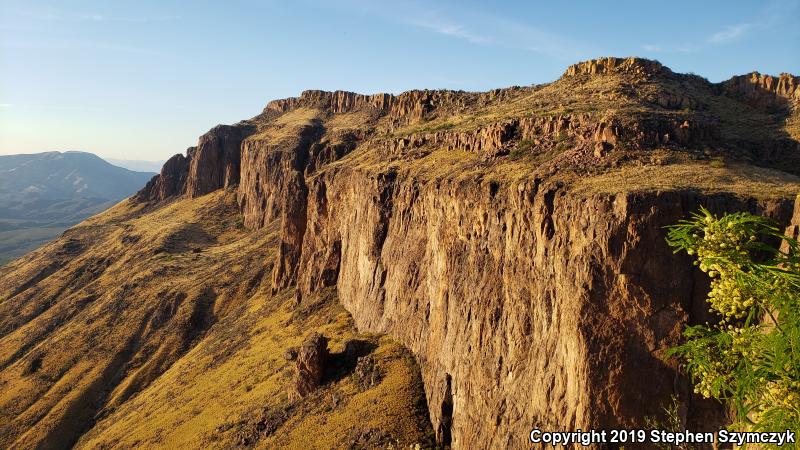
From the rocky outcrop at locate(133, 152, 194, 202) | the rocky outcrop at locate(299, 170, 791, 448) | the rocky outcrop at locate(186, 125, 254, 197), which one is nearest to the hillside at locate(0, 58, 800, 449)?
the rocky outcrop at locate(299, 170, 791, 448)

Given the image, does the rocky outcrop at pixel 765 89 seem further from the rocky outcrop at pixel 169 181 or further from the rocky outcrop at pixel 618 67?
the rocky outcrop at pixel 169 181

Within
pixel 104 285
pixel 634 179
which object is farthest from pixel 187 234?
pixel 634 179

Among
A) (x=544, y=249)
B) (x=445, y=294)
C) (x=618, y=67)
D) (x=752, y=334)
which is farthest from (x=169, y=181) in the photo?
(x=752, y=334)

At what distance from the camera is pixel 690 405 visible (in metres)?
21.9

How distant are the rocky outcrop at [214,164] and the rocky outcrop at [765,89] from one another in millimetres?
120376

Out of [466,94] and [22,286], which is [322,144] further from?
[22,286]

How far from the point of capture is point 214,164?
145m

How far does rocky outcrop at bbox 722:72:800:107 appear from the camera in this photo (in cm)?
4959

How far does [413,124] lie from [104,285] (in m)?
68.1

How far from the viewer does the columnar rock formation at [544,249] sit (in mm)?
22453

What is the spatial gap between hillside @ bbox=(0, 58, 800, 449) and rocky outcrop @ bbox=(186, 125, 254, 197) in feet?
129

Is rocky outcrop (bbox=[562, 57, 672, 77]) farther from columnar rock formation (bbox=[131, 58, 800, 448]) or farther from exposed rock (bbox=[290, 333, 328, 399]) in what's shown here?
exposed rock (bbox=[290, 333, 328, 399])

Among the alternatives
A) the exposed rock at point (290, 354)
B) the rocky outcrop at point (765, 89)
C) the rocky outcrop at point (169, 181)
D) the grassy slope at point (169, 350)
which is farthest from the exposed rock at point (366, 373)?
the rocky outcrop at point (169, 181)

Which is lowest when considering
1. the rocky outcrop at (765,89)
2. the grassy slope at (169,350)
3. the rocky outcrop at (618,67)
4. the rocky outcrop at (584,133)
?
the grassy slope at (169,350)
